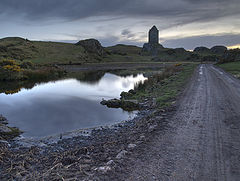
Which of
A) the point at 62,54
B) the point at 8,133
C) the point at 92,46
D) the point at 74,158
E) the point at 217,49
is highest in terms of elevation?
the point at 92,46

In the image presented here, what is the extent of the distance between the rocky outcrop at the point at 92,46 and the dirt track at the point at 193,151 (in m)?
113

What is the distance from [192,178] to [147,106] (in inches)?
381

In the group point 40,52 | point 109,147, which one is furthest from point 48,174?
point 40,52

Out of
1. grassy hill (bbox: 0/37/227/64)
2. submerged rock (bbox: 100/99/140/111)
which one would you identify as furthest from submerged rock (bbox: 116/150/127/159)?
grassy hill (bbox: 0/37/227/64)

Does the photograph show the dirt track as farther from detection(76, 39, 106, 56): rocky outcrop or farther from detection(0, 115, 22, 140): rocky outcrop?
detection(76, 39, 106, 56): rocky outcrop

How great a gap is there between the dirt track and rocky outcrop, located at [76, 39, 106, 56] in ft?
372

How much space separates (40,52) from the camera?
90.6 m

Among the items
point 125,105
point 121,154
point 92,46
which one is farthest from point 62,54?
point 121,154

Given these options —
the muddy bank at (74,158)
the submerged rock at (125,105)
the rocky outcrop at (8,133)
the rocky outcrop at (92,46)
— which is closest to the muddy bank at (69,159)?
the muddy bank at (74,158)

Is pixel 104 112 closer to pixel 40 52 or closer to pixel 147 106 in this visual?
pixel 147 106

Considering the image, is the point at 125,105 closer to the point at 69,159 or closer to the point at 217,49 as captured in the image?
the point at 69,159

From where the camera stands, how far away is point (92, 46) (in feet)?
423

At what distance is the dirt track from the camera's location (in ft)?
16.4

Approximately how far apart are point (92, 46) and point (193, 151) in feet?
419
